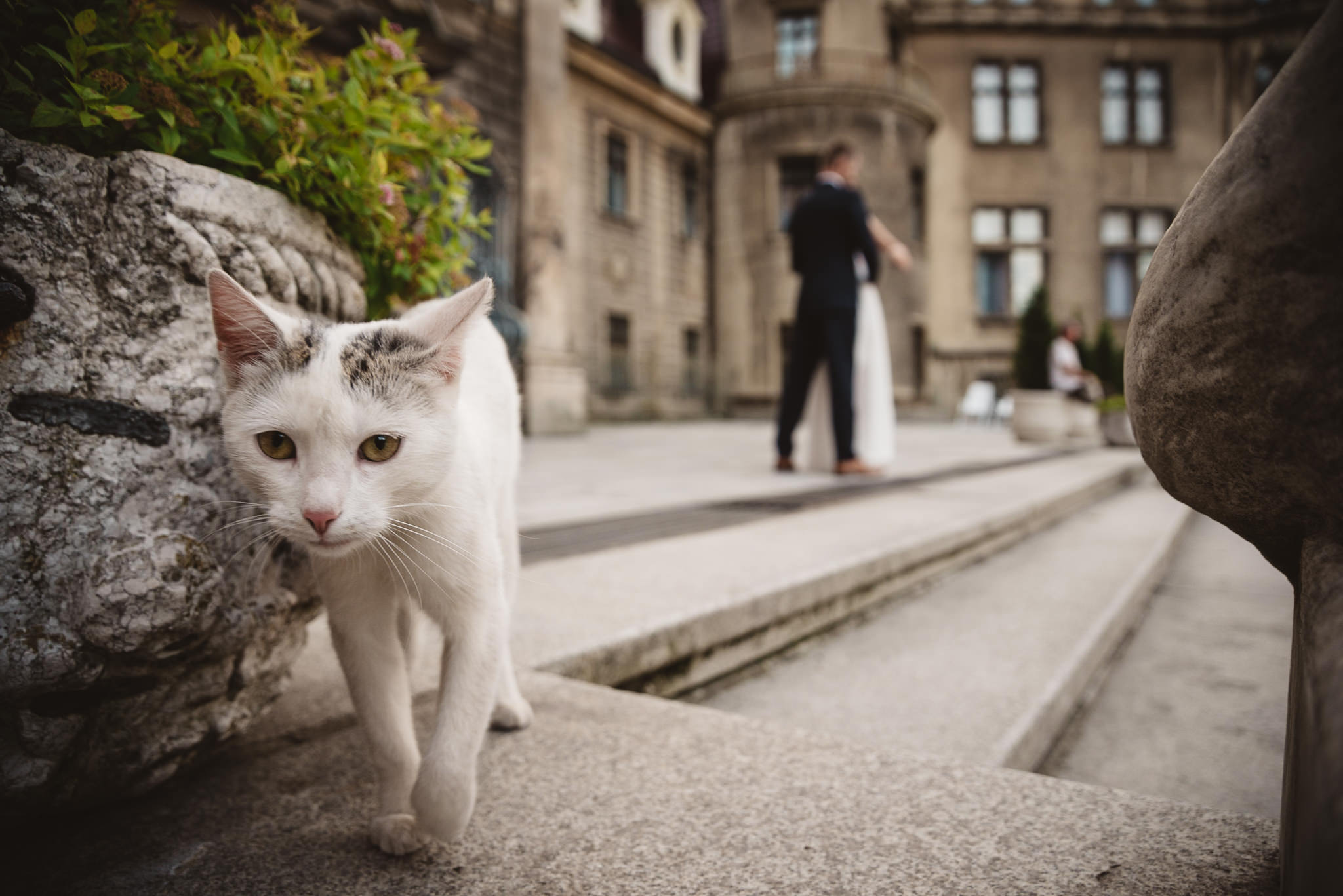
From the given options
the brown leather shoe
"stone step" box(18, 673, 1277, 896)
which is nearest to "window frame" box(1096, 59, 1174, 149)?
the brown leather shoe

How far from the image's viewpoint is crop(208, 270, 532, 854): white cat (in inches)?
43.8

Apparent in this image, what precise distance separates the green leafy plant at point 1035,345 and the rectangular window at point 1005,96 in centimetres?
1086

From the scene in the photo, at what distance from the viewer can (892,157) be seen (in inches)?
749

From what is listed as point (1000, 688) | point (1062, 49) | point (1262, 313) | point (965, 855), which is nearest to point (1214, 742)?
point (1000, 688)

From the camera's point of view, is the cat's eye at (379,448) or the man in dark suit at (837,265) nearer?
the cat's eye at (379,448)

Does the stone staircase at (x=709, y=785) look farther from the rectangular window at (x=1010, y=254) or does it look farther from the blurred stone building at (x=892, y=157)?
the rectangular window at (x=1010, y=254)

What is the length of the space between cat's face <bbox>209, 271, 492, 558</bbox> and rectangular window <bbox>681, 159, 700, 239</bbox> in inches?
730

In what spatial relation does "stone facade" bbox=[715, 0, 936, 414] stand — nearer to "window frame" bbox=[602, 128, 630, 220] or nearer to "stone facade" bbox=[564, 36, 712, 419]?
"stone facade" bbox=[564, 36, 712, 419]

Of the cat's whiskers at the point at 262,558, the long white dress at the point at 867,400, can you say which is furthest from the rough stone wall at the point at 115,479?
the long white dress at the point at 867,400

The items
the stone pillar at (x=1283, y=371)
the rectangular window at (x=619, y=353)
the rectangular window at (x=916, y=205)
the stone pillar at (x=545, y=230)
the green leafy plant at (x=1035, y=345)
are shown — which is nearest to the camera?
the stone pillar at (x=1283, y=371)

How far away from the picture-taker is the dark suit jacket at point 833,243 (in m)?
5.82

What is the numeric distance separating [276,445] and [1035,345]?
13.6 meters

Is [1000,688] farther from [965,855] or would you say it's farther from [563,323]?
[563,323]

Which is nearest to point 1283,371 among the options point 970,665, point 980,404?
point 970,665
